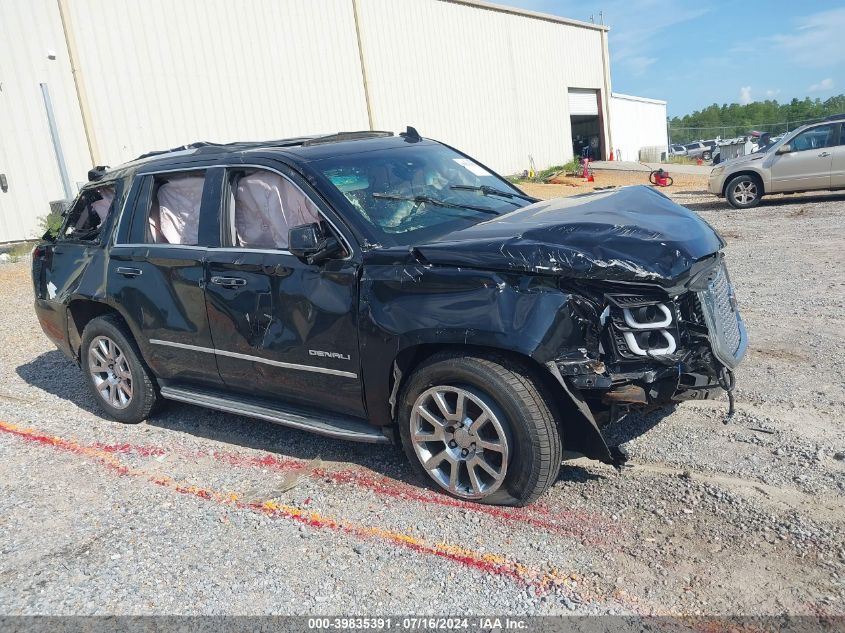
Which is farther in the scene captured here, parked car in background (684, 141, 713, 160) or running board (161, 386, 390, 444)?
parked car in background (684, 141, 713, 160)

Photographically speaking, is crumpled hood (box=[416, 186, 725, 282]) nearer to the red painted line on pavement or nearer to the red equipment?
the red painted line on pavement

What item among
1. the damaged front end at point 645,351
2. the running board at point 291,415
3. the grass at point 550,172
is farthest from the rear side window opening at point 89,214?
the grass at point 550,172

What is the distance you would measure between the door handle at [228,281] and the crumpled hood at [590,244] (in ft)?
4.33

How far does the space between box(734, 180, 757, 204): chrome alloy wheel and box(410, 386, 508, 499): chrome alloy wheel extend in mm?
13453

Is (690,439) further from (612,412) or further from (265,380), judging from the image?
(265,380)

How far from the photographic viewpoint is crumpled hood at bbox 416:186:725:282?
326 cm

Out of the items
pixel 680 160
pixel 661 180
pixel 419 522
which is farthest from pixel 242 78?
pixel 680 160

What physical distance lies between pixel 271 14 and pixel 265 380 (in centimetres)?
1738

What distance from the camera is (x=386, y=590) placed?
307cm

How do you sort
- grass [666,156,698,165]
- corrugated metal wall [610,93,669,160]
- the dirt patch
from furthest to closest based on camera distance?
1. grass [666,156,698,165]
2. corrugated metal wall [610,93,669,160]
3. the dirt patch

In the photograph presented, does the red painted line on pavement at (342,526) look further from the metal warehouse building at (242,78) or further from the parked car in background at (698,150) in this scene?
the parked car in background at (698,150)

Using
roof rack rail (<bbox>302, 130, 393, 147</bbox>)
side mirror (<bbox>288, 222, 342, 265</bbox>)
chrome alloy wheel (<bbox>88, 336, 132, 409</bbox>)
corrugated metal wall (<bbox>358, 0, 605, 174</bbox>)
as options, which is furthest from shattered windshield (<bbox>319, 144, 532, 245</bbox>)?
corrugated metal wall (<bbox>358, 0, 605, 174</bbox>)

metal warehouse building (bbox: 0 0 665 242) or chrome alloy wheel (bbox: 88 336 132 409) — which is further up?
metal warehouse building (bbox: 0 0 665 242)

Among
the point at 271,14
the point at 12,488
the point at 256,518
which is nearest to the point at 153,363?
the point at 12,488
